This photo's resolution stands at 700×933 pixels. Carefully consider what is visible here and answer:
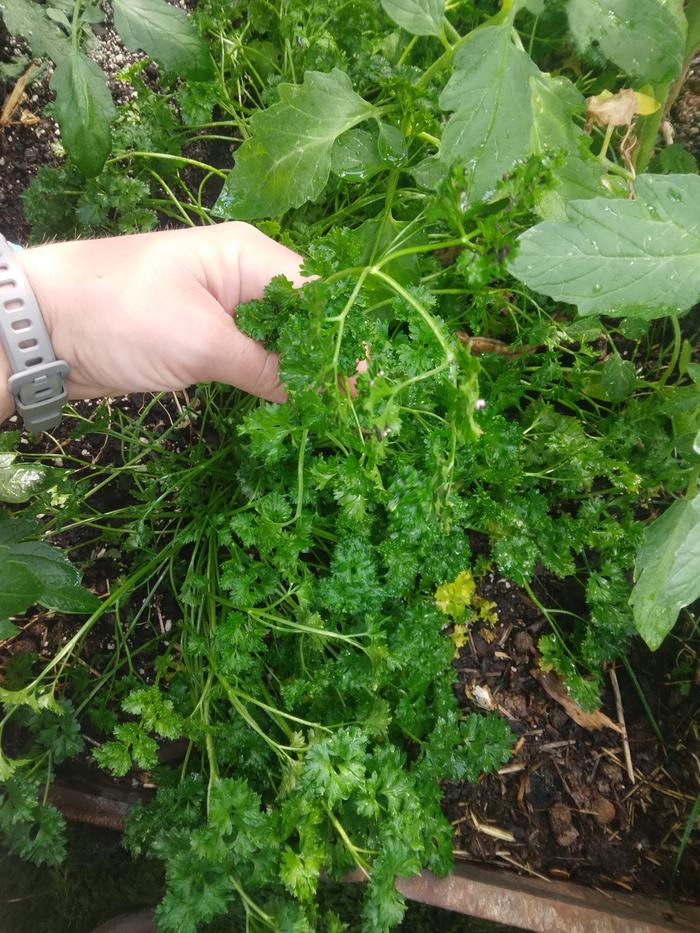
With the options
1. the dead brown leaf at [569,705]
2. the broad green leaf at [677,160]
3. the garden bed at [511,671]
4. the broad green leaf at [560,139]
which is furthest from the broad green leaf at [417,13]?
the dead brown leaf at [569,705]

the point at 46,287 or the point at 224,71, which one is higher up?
the point at 224,71

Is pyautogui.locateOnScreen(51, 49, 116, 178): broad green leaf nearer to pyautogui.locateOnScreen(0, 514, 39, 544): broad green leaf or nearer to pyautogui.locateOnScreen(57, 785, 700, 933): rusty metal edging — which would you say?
pyautogui.locateOnScreen(0, 514, 39, 544): broad green leaf

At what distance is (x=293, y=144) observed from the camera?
4.49 ft

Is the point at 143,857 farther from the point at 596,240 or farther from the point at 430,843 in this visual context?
the point at 596,240

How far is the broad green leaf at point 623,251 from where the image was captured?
101cm

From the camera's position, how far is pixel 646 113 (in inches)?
58.7

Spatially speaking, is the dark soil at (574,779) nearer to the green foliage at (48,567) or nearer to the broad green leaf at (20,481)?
the green foliage at (48,567)

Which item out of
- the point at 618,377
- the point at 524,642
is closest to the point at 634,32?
the point at 618,377

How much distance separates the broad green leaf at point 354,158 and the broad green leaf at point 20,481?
1.00 metres

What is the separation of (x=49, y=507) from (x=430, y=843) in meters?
1.19

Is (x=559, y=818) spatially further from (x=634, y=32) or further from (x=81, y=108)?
(x=81, y=108)

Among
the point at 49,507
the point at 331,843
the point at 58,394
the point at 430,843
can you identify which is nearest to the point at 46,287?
the point at 58,394

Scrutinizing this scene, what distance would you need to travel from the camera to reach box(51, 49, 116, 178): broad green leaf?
1.40m

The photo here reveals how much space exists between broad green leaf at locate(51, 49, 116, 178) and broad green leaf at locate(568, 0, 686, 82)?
38.6 inches
